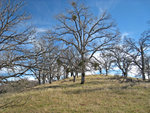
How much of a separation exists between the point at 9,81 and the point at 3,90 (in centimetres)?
62

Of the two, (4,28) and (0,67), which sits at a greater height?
(4,28)

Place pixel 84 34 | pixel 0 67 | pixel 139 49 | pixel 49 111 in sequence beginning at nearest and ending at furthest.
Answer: pixel 0 67, pixel 49 111, pixel 84 34, pixel 139 49

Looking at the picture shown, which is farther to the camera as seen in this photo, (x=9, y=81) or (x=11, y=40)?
(x=11, y=40)

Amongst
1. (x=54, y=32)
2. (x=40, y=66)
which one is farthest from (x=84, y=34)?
(x=40, y=66)

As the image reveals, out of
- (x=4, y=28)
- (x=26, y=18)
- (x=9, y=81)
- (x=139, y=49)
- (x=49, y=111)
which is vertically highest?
(x=139, y=49)

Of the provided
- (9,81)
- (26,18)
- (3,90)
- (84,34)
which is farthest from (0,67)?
(84,34)

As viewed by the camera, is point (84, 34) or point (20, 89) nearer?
point (20, 89)

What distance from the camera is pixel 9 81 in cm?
498

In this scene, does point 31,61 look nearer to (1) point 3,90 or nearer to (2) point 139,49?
(1) point 3,90

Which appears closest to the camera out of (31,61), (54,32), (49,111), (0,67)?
(0,67)

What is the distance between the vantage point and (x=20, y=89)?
5.45 meters

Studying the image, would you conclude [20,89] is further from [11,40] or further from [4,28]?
[4,28]

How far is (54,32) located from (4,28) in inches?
496

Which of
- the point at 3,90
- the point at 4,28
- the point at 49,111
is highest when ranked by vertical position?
the point at 4,28
